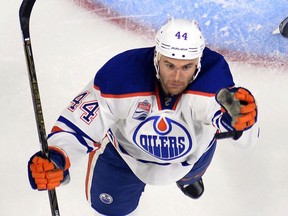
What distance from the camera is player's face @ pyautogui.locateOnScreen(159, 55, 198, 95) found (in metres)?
2.45

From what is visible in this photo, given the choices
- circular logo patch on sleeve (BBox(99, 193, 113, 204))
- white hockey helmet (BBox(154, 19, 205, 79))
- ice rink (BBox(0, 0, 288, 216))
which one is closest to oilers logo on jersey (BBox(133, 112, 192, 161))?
white hockey helmet (BBox(154, 19, 205, 79))

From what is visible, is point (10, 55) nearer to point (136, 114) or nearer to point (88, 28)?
point (88, 28)

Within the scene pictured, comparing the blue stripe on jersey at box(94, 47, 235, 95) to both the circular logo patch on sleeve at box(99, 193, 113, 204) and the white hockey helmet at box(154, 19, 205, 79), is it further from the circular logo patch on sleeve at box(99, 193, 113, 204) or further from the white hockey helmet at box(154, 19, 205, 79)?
the circular logo patch on sleeve at box(99, 193, 113, 204)

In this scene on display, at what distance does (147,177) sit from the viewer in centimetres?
288

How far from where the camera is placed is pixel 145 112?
2.58 m

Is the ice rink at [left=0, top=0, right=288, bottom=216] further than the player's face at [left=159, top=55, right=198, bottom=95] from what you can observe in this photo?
Yes

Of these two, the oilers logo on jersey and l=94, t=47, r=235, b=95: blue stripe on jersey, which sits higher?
l=94, t=47, r=235, b=95: blue stripe on jersey

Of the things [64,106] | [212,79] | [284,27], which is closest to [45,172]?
[212,79]

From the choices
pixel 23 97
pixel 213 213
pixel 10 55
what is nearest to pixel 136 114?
pixel 213 213

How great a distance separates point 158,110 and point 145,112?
59 mm

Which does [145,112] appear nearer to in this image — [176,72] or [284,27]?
[176,72]

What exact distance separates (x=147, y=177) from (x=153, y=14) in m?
1.55

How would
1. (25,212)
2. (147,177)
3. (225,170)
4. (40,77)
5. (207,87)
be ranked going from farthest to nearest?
(40,77)
(225,170)
(25,212)
(147,177)
(207,87)

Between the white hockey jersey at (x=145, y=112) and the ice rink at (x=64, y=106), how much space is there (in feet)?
2.33
